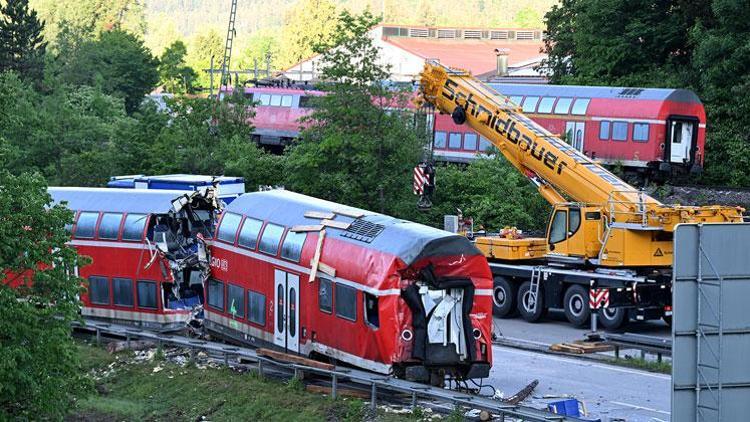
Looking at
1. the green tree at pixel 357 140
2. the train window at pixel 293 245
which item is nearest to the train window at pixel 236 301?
the train window at pixel 293 245

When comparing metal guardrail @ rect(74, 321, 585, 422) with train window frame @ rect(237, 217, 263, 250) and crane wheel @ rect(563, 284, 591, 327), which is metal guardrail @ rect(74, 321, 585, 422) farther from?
crane wheel @ rect(563, 284, 591, 327)

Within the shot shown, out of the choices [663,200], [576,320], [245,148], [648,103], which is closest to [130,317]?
[576,320]

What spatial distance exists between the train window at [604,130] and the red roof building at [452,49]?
111ft

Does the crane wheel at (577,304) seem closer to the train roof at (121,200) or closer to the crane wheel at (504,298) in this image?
the crane wheel at (504,298)

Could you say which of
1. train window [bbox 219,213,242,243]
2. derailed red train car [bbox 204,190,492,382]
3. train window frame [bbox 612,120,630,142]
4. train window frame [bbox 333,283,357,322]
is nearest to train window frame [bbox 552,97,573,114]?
train window frame [bbox 612,120,630,142]

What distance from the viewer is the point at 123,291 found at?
32719 mm

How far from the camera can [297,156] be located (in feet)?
143

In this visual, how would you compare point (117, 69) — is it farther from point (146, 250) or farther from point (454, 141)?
point (146, 250)

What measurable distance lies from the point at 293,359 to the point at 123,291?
8.82 metres

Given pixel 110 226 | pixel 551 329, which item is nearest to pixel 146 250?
pixel 110 226

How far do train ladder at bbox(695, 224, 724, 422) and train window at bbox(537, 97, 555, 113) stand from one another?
39.8 meters

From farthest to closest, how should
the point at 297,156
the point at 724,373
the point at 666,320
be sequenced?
the point at 297,156 → the point at 666,320 → the point at 724,373

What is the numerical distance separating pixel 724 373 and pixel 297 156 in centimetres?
3005

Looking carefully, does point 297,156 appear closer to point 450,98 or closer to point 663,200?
point 450,98
